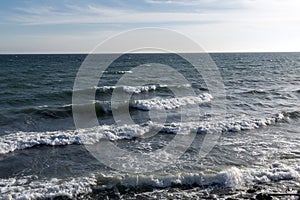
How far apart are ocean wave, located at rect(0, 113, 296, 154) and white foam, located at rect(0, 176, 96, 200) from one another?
3904 millimetres

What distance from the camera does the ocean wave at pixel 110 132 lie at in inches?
625

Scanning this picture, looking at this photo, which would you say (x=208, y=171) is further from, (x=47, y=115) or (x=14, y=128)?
(x=47, y=115)

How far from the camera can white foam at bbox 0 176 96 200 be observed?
10438 mm

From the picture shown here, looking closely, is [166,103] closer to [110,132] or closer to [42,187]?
[110,132]

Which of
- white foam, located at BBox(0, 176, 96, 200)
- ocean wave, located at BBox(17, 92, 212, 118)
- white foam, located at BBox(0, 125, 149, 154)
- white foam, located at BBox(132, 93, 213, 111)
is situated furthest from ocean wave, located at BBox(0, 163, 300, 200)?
white foam, located at BBox(132, 93, 213, 111)

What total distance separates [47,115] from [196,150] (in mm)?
11103

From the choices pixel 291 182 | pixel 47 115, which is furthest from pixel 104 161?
pixel 47 115

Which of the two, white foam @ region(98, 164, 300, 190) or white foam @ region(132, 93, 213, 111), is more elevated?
white foam @ region(132, 93, 213, 111)

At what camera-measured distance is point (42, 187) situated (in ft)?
35.9

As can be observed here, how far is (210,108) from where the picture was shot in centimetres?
2495

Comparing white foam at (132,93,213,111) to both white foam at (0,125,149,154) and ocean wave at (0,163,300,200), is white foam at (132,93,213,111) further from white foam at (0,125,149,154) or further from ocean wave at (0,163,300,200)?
ocean wave at (0,163,300,200)

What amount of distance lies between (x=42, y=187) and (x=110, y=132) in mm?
6852

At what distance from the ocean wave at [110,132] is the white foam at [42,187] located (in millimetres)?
3904

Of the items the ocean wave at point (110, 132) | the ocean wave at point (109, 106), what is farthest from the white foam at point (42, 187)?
the ocean wave at point (109, 106)
